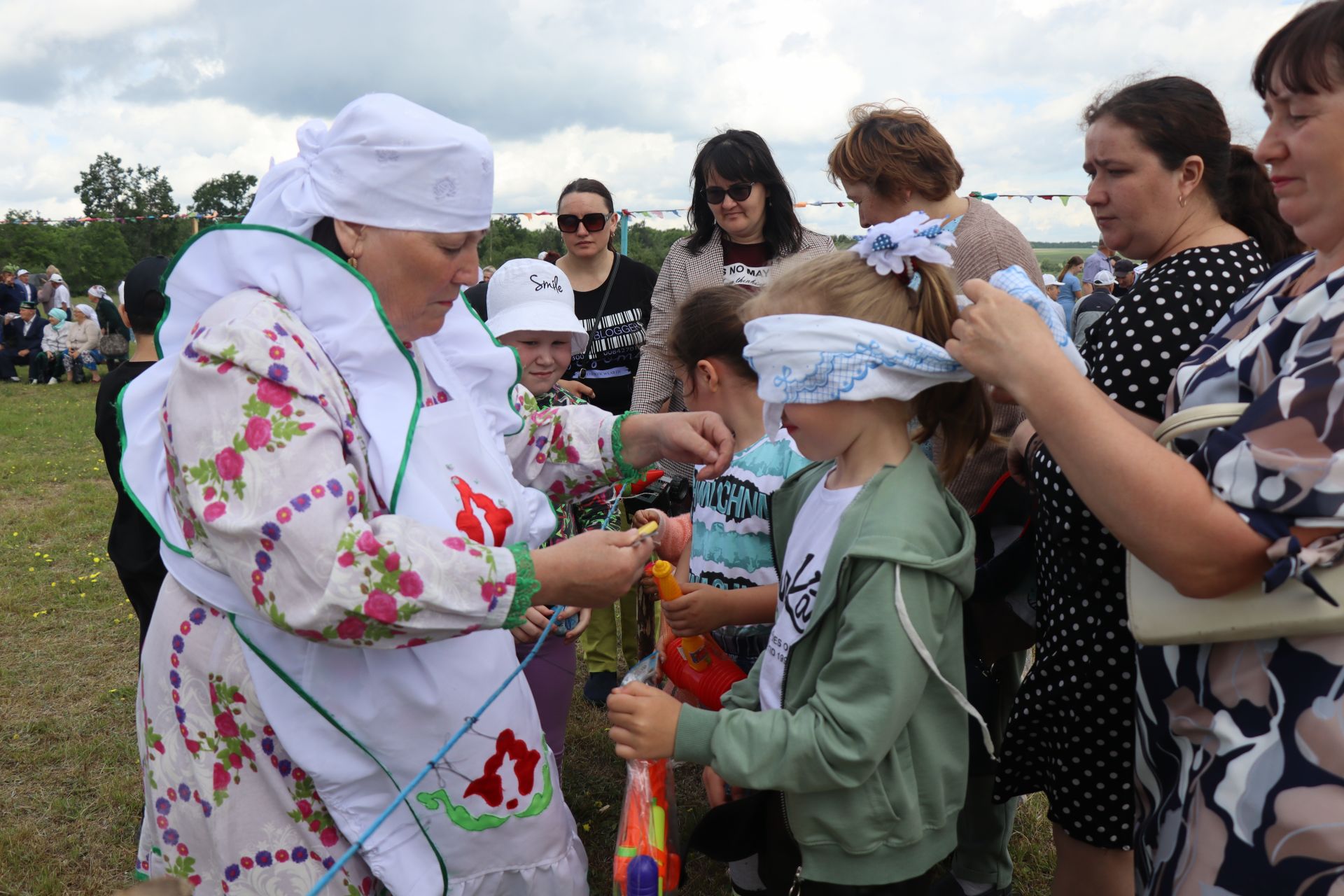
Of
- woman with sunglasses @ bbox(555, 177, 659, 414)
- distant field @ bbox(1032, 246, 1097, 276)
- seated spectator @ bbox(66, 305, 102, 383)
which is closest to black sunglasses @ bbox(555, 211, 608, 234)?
Answer: woman with sunglasses @ bbox(555, 177, 659, 414)

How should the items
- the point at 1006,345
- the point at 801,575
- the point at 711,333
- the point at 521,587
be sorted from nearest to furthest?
the point at 1006,345 < the point at 521,587 < the point at 801,575 < the point at 711,333

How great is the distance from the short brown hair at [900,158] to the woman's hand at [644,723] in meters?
2.39

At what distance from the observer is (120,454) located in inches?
138

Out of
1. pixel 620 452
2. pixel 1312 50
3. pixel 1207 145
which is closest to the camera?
pixel 1312 50

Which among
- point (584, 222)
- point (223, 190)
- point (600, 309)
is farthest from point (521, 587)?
point (223, 190)

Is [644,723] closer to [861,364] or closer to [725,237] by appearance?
[861,364]

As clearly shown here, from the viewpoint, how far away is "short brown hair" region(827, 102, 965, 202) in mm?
3588

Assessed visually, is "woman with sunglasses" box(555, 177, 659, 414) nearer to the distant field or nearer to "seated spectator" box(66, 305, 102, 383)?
the distant field

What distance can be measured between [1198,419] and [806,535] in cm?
90

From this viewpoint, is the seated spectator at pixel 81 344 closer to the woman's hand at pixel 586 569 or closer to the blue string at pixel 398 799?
the blue string at pixel 398 799

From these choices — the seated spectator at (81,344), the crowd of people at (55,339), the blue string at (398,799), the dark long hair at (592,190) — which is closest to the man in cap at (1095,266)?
the dark long hair at (592,190)

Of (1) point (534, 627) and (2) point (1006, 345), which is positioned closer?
(2) point (1006, 345)

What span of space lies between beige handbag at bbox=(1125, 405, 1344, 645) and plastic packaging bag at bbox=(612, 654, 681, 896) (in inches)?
44.6

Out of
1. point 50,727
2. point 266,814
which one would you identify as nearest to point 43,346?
point 50,727
